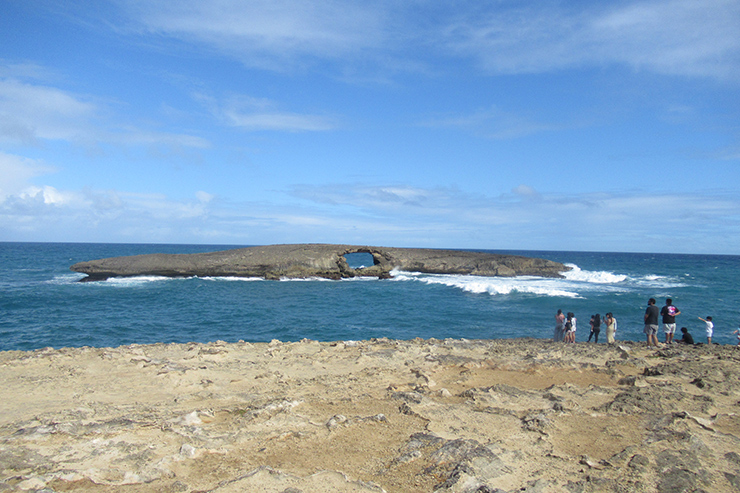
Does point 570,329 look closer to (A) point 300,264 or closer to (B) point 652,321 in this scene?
(B) point 652,321

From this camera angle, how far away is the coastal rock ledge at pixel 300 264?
36.7 meters

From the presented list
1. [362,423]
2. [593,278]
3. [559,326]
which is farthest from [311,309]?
[593,278]

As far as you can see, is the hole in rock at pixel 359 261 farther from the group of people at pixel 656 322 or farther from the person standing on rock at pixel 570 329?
the group of people at pixel 656 322

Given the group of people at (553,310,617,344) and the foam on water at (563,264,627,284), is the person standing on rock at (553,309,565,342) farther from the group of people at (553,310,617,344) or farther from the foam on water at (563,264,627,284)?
the foam on water at (563,264,627,284)

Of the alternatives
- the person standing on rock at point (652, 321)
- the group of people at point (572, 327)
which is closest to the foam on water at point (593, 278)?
the group of people at point (572, 327)

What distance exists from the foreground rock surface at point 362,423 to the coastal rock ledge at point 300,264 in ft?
92.9

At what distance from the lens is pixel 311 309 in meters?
22.0

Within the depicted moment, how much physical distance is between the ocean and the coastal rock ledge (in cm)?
229

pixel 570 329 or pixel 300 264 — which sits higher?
pixel 300 264

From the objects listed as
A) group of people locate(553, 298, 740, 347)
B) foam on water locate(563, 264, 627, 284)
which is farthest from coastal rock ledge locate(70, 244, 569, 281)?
group of people locate(553, 298, 740, 347)

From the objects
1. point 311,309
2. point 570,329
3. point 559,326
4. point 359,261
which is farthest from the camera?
point 359,261

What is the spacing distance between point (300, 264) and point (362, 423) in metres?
32.7

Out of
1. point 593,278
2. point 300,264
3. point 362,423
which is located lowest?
point 362,423

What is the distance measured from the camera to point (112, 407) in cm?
580
